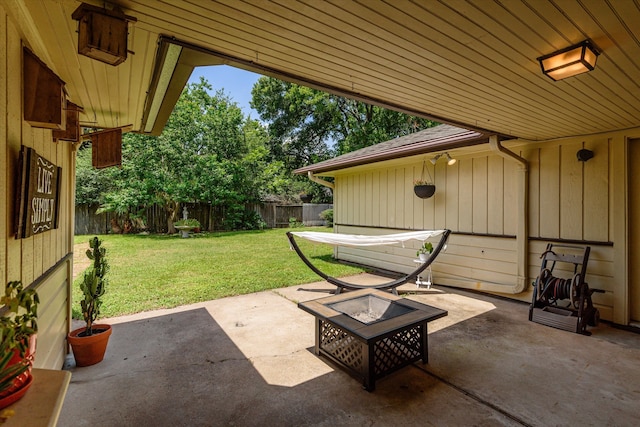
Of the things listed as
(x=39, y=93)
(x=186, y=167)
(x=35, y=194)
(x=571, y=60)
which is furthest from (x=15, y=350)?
(x=186, y=167)

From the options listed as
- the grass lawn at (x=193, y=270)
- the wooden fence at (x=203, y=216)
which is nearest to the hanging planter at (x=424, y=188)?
the grass lawn at (x=193, y=270)

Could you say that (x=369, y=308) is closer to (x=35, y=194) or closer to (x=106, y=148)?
(x=35, y=194)

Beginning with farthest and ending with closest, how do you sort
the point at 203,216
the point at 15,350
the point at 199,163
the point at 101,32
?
the point at 203,216 → the point at 199,163 → the point at 101,32 → the point at 15,350

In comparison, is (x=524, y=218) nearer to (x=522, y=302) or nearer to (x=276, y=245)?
(x=522, y=302)

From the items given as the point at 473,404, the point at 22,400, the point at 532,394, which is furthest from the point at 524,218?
the point at 22,400

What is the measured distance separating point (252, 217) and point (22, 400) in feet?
41.6

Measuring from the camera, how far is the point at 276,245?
913cm

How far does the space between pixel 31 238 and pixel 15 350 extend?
3.29 feet

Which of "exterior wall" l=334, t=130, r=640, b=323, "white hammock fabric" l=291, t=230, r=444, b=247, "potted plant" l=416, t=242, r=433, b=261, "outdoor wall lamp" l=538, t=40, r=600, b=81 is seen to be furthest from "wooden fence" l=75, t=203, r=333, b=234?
"outdoor wall lamp" l=538, t=40, r=600, b=81

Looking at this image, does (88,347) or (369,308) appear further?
(369,308)

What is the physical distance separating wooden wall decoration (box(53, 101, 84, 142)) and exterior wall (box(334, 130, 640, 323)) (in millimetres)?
4486

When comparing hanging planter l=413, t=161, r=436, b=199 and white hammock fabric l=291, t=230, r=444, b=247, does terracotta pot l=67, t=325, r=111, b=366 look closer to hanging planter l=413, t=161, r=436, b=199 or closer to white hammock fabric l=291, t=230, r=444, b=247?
white hammock fabric l=291, t=230, r=444, b=247

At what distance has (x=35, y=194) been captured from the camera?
5.13 ft

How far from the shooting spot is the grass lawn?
434cm
